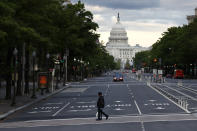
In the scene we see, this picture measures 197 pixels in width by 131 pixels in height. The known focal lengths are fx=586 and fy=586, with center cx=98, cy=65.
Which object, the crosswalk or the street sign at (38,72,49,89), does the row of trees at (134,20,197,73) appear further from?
the crosswalk

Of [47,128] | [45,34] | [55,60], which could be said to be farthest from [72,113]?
[55,60]

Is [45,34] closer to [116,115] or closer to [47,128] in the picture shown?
[116,115]

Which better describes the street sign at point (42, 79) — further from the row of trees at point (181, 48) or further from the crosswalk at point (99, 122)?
the row of trees at point (181, 48)

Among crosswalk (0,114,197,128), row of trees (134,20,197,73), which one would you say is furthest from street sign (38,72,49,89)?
row of trees (134,20,197,73)

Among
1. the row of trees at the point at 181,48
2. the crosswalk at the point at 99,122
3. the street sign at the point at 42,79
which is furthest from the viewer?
the row of trees at the point at 181,48

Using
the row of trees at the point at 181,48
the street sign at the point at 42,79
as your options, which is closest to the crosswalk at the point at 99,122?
the street sign at the point at 42,79

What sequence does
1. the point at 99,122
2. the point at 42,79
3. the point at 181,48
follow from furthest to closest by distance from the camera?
the point at 181,48 → the point at 42,79 → the point at 99,122

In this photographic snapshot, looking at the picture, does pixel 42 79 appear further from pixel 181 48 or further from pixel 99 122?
pixel 181 48

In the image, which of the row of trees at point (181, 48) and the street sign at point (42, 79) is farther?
the row of trees at point (181, 48)

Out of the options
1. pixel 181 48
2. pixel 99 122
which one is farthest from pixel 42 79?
pixel 181 48

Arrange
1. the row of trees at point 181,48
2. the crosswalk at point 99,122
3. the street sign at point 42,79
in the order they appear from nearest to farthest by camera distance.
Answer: the crosswalk at point 99,122, the street sign at point 42,79, the row of trees at point 181,48

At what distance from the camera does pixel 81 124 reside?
28.6m

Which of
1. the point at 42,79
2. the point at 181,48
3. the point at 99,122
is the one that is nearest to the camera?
the point at 99,122

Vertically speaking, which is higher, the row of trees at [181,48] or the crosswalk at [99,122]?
the row of trees at [181,48]
